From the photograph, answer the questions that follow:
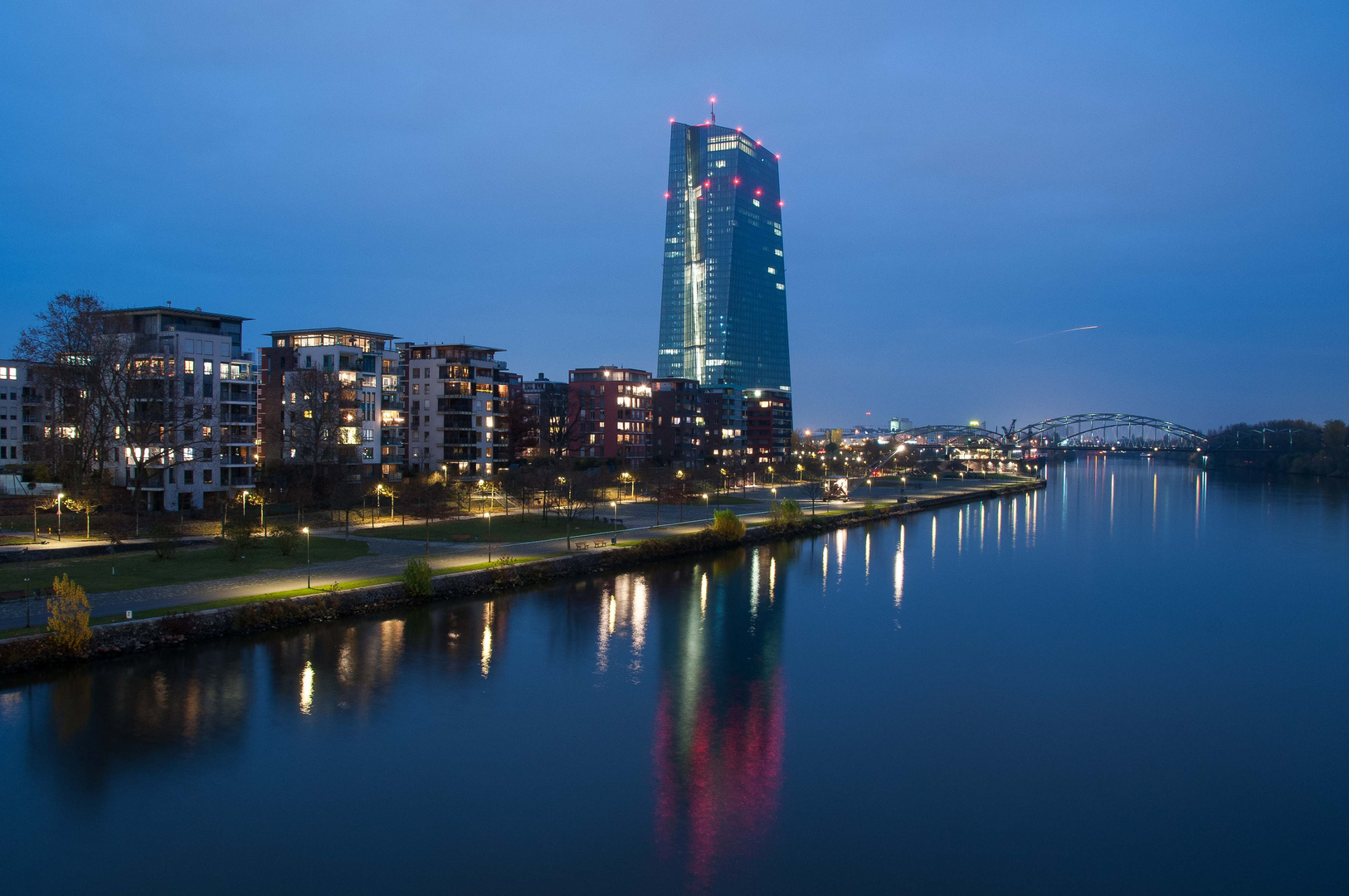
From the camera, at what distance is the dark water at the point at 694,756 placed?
9.68 meters

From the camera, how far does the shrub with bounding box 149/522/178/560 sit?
70.3 ft

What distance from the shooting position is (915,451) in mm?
114688

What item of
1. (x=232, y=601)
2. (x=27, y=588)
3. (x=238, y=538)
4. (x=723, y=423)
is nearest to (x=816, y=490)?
(x=723, y=423)

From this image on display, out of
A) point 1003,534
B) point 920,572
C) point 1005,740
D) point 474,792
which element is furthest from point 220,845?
point 1003,534

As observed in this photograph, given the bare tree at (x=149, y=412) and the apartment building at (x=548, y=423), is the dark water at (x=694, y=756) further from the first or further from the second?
the apartment building at (x=548, y=423)

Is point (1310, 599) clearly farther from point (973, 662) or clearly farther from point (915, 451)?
point (915, 451)

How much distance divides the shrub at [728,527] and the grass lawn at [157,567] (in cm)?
1334

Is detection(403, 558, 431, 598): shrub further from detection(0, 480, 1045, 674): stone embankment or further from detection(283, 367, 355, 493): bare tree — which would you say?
detection(283, 367, 355, 493): bare tree

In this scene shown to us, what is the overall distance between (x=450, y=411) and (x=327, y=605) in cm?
2859

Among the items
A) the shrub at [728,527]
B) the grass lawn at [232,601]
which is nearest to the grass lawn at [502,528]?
the shrub at [728,527]

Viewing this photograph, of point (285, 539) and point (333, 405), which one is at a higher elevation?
point (333, 405)

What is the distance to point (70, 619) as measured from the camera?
1488 centimetres

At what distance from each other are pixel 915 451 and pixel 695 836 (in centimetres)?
10974

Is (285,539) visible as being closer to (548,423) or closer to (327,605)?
(327,605)
